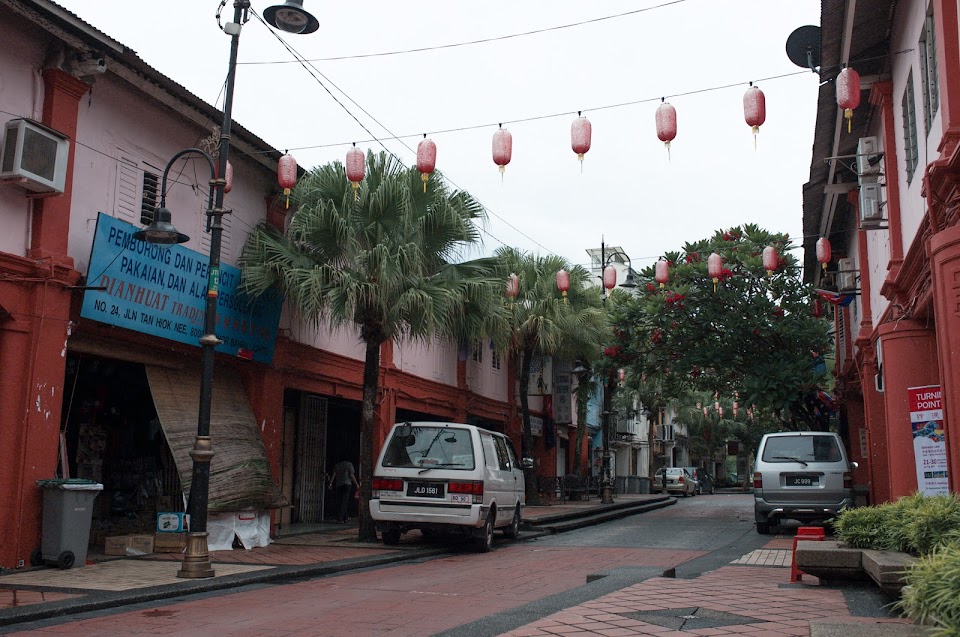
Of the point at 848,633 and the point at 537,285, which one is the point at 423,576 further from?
the point at 537,285

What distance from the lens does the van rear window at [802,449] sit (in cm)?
1648

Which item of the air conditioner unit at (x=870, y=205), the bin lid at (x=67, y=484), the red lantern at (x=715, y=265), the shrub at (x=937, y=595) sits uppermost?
the red lantern at (x=715, y=265)

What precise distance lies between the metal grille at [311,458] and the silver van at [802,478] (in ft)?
30.5

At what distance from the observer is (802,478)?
53.6ft

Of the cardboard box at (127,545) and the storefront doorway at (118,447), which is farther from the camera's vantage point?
the storefront doorway at (118,447)

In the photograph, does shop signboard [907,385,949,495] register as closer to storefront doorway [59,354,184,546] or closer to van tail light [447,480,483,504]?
van tail light [447,480,483,504]

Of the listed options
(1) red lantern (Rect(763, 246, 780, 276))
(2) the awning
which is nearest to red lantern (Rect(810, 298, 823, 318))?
(1) red lantern (Rect(763, 246, 780, 276))

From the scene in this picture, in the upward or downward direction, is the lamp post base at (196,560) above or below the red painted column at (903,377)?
below

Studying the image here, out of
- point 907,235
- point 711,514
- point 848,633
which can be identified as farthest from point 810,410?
point 848,633

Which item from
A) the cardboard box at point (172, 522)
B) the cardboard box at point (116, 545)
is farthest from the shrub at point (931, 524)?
the cardboard box at point (116, 545)

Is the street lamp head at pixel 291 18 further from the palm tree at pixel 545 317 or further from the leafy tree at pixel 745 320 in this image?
the palm tree at pixel 545 317

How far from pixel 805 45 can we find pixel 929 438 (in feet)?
24.9

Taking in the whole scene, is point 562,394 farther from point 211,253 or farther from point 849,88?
point 211,253

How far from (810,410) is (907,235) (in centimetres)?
1341
